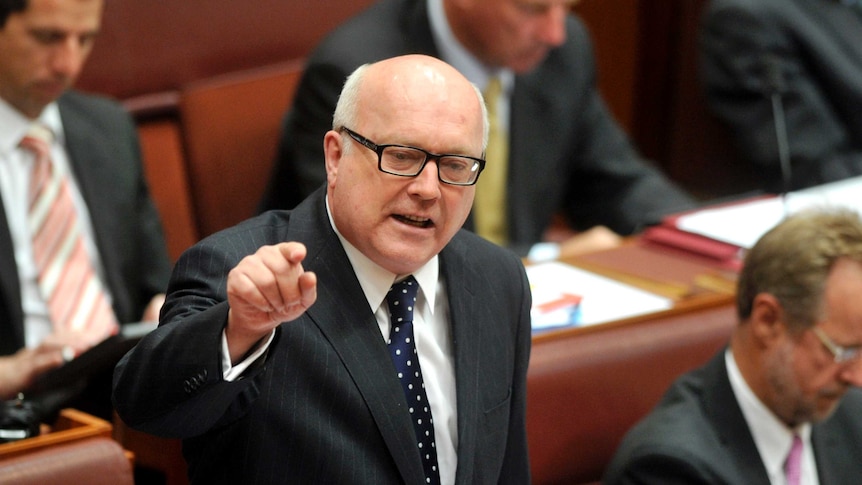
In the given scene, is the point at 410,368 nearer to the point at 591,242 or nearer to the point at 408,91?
the point at 408,91

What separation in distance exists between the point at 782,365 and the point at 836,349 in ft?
0.20

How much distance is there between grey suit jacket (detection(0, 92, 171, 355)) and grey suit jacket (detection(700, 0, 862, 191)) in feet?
3.99

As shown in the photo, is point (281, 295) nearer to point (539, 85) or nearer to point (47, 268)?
point (47, 268)

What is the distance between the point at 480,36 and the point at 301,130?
33cm

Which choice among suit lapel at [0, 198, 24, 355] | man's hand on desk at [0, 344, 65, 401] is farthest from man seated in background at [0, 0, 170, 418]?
man's hand on desk at [0, 344, 65, 401]

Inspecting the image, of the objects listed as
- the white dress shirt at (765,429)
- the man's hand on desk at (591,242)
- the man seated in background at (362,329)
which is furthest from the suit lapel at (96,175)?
the white dress shirt at (765,429)

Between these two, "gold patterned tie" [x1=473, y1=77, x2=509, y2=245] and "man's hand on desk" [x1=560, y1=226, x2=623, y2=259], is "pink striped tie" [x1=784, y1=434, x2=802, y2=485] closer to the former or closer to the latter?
"man's hand on desk" [x1=560, y1=226, x2=623, y2=259]

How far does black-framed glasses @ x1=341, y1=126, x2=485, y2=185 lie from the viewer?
938 millimetres

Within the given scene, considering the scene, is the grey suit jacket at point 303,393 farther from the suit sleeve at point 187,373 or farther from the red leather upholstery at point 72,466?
the red leather upholstery at point 72,466

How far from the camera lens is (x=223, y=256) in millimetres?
932

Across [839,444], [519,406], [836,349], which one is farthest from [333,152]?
[839,444]

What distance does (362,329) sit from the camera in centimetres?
97

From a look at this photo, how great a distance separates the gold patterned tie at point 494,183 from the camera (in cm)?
201

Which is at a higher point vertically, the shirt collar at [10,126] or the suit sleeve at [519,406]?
the shirt collar at [10,126]
